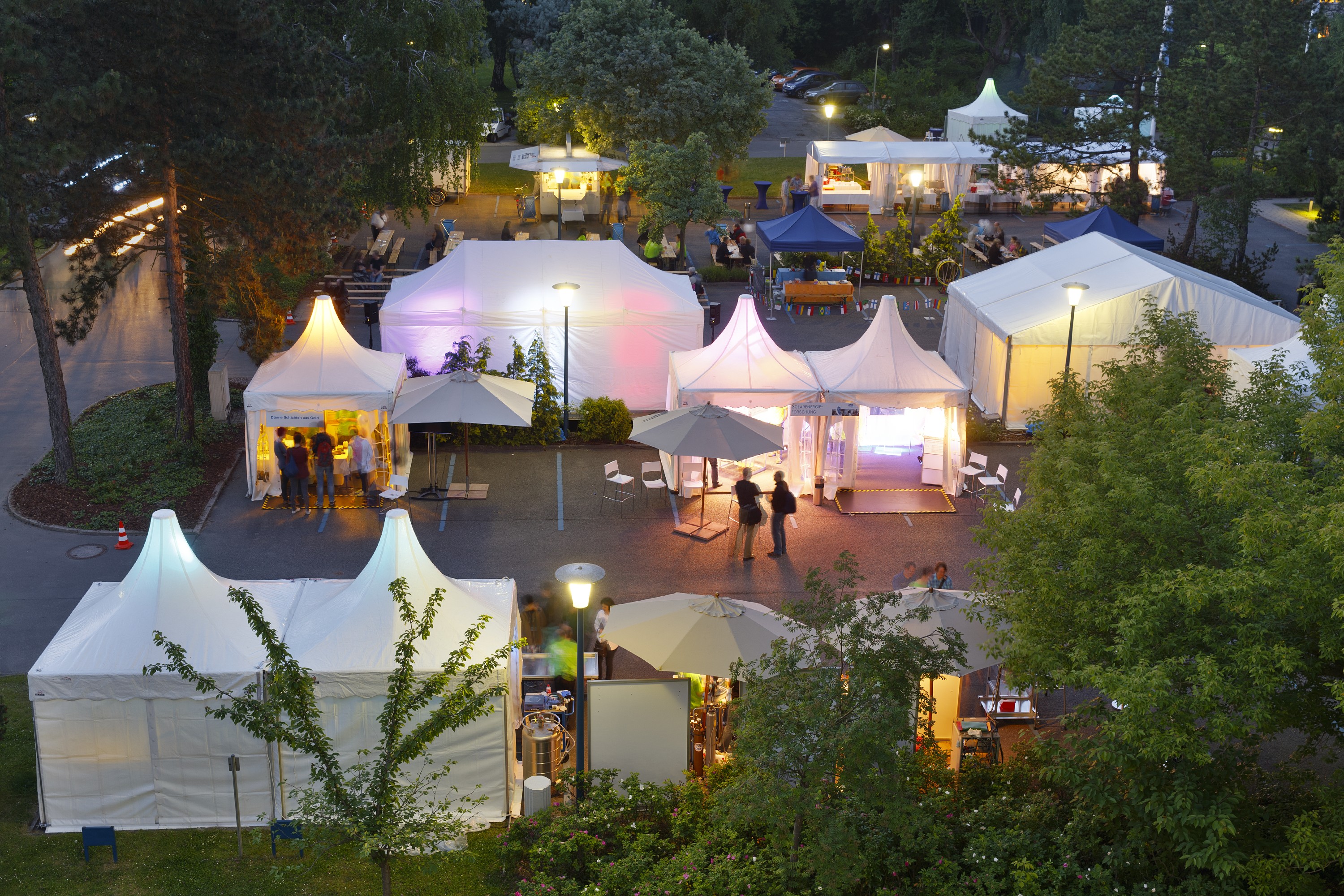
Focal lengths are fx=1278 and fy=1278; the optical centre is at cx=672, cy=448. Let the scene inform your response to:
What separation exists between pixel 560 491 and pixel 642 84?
2254cm

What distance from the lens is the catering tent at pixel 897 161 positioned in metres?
41.5

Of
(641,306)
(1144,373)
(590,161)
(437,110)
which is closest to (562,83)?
(590,161)

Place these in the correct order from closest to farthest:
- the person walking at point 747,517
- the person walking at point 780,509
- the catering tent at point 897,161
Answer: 1. the person walking at point 747,517
2. the person walking at point 780,509
3. the catering tent at point 897,161

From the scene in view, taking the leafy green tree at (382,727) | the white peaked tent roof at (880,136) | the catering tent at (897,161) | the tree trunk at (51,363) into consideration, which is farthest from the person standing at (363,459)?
the white peaked tent roof at (880,136)

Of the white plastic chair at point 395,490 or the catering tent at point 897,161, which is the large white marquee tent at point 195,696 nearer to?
the white plastic chair at point 395,490

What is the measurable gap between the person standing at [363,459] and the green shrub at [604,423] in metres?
4.15

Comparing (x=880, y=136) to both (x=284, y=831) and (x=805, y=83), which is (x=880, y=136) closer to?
(x=805, y=83)

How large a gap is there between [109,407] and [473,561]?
1010 cm

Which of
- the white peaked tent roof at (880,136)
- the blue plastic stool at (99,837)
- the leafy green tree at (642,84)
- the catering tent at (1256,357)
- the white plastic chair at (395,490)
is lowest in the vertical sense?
the blue plastic stool at (99,837)

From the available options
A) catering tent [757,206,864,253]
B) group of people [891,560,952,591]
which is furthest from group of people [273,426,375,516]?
catering tent [757,206,864,253]

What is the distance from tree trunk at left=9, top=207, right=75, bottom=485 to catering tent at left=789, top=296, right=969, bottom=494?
11578 mm

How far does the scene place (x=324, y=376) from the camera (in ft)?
65.1

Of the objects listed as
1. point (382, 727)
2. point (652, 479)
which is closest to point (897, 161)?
point (652, 479)

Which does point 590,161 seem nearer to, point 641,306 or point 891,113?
point 641,306
